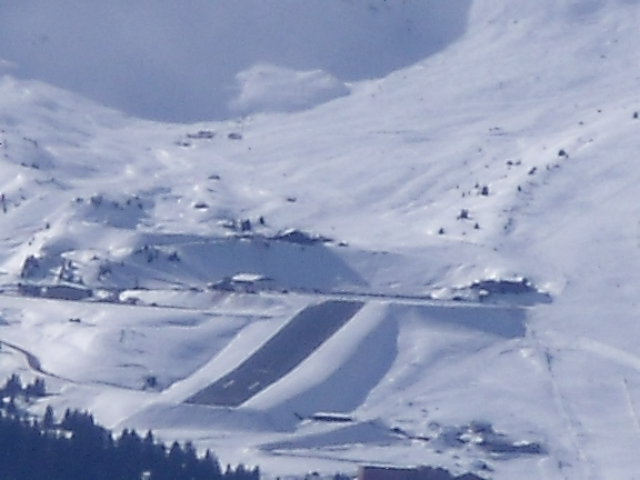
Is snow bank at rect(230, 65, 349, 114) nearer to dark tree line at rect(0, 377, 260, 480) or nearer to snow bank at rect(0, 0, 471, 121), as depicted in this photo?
snow bank at rect(0, 0, 471, 121)

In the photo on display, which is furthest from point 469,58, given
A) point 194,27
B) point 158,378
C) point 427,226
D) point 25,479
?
point 25,479

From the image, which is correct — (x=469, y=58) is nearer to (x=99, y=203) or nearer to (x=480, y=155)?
(x=480, y=155)

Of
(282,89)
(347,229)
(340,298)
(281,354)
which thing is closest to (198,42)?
(282,89)

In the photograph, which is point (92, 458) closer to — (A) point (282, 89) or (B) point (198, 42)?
(A) point (282, 89)

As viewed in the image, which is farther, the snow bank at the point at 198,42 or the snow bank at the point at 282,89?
the snow bank at the point at 198,42

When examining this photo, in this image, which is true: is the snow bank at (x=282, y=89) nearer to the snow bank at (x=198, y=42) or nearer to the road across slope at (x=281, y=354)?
the snow bank at (x=198, y=42)

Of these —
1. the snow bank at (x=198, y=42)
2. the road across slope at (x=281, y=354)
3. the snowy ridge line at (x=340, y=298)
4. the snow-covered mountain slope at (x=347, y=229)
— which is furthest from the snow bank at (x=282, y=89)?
the road across slope at (x=281, y=354)

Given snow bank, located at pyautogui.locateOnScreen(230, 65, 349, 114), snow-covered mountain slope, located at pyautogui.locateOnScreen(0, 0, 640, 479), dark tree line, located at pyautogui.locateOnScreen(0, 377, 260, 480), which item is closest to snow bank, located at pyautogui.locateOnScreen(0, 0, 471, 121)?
snow-covered mountain slope, located at pyautogui.locateOnScreen(0, 0, 640, 479)
